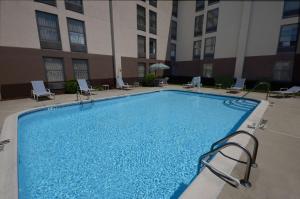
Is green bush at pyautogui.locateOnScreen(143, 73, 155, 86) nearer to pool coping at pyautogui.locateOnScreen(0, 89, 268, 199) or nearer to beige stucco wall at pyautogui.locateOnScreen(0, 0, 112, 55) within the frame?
beige stucco wall at pyautogui.locateOnScreen(0, 0, 112, 55)

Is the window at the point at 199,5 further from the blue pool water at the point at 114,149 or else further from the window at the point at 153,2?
the blue pool water at the point at 114,149

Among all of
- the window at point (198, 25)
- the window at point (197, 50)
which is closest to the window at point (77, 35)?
the window at point (197, 50)

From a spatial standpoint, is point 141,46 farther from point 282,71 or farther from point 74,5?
point 282,71

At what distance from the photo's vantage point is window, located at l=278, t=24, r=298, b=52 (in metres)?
13.3

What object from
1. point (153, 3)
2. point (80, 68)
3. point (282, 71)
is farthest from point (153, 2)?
point (282, 71)

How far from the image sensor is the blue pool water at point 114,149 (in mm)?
3320

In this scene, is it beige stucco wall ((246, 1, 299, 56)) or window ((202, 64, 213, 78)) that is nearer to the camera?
beige stucco wall ((246, 1, 299, 56))

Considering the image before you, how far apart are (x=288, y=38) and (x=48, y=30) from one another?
65.8 ft

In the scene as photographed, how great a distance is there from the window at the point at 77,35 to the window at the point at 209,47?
14493 mm

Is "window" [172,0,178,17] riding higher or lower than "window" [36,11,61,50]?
higher

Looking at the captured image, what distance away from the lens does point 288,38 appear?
1354 centimetres

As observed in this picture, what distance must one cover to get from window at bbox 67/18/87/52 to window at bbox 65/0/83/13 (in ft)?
2.66

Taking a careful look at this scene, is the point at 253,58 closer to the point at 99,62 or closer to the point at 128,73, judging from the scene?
the point at 128,73

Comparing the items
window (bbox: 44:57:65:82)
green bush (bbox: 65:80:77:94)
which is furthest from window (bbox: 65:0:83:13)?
green bush (bbox: 65:80:77:94)
